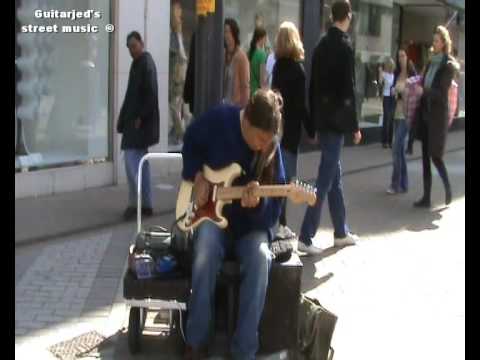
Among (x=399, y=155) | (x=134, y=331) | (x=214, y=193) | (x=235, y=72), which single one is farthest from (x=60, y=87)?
(x=214, y=193)

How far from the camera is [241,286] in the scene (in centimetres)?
427

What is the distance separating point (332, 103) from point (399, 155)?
356 cm

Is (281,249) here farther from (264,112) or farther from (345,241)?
(345,241)

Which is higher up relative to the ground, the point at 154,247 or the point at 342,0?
the point at 342,0

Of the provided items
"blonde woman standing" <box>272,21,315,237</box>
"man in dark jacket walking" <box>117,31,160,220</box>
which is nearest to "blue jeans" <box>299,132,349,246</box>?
"blonde woman standing" <box>272,21,315,237</box>

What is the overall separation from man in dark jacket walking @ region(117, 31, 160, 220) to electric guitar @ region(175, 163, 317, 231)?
3.52 m

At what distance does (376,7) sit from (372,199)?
897 cm

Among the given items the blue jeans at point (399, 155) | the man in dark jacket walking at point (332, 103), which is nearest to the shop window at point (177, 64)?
the blue jeans at point (399, 155)

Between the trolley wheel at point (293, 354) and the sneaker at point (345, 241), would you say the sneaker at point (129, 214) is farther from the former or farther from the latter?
the trolley wheel at point (293, 354)

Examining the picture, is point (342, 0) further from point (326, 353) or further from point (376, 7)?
point (376, 7)

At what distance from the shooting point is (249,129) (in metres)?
4.25
